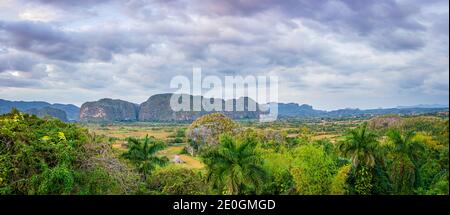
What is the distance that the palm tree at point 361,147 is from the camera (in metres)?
23.3

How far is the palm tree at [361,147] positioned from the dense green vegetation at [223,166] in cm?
6

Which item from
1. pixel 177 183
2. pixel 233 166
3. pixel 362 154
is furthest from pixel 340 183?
pixel 177 183

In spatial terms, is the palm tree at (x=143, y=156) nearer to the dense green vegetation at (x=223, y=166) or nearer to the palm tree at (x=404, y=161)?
the dense green vegetation at (x=223, y=166)

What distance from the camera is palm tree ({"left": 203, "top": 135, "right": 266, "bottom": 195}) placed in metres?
19.7

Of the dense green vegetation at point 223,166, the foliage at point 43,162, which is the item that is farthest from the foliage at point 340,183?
the foliage at point 43,162

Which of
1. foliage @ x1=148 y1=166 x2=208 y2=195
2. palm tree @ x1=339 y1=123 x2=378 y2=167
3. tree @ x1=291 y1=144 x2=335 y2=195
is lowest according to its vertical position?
foliage @ x1=148 y1=166 x2=208 y2=195

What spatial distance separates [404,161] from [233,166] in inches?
469

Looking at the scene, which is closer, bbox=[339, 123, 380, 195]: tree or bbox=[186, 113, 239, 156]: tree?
bbox=[339, 123, 380, 195]: tree

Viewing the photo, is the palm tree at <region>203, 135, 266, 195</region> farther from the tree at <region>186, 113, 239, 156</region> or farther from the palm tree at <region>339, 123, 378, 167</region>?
the tree at <region>186, 113, 239, 156</region>

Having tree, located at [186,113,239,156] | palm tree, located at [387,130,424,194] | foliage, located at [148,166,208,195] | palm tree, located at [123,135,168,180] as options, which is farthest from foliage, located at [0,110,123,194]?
tree, located at [186,113,239,156]

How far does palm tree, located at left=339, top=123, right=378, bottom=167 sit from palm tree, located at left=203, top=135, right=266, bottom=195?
6.56 metres

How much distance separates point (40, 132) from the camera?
563 inches
